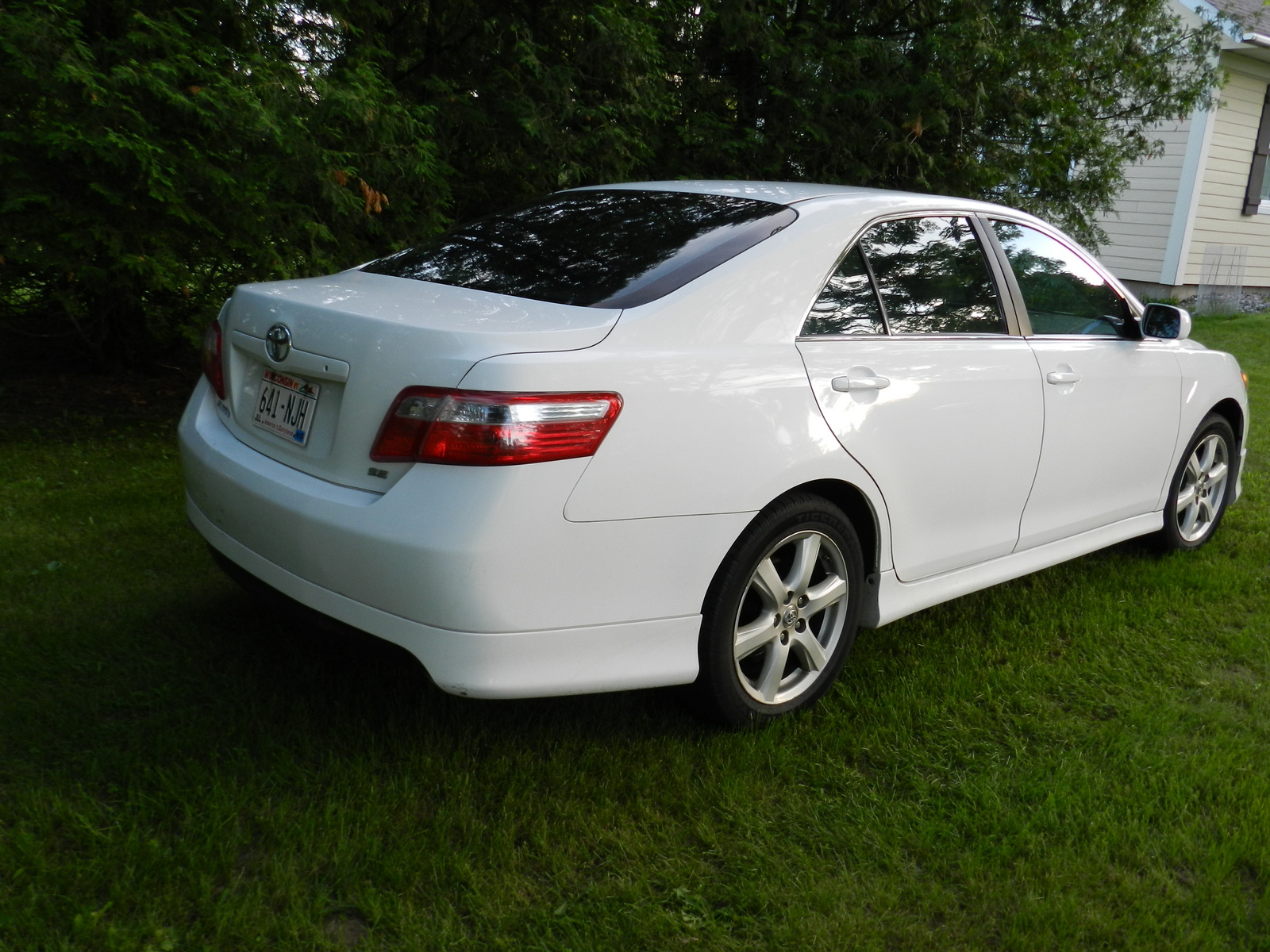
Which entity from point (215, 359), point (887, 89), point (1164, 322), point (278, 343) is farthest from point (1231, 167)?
point (278, 343)

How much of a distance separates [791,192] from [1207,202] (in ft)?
48.9

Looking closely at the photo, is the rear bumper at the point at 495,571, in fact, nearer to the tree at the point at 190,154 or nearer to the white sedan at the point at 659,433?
the white sedan at the point at 659,433

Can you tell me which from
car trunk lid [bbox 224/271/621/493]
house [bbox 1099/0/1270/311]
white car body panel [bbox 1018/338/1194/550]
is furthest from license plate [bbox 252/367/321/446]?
house [bbox 1099/0/1270/311]

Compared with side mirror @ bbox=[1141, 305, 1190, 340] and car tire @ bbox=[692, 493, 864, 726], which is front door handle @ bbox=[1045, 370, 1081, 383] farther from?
car tire @ bbox=[692, 493, 864, 726]

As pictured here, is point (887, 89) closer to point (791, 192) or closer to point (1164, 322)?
point (1164, 322)

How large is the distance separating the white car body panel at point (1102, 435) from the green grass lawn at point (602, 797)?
1.52ft

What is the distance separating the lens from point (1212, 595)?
A: 4.55 metres

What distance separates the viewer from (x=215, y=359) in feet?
11.0

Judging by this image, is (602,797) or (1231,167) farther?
(1231,167)

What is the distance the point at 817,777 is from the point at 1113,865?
0.74m

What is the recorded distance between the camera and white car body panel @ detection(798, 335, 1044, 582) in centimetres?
319

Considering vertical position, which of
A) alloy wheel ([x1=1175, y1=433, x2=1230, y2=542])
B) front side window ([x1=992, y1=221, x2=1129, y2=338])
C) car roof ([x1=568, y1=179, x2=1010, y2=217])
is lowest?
alloy wheel ([x1=1175, y1=433, x2=1230, y2=542])

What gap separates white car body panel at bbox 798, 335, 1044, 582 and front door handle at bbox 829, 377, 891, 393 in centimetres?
1

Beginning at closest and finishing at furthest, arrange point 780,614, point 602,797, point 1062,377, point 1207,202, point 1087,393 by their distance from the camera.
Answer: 1. point 602,797
2. point 780,614
3. point 1062,377
4. point 1087,393
5. point 1207,202
